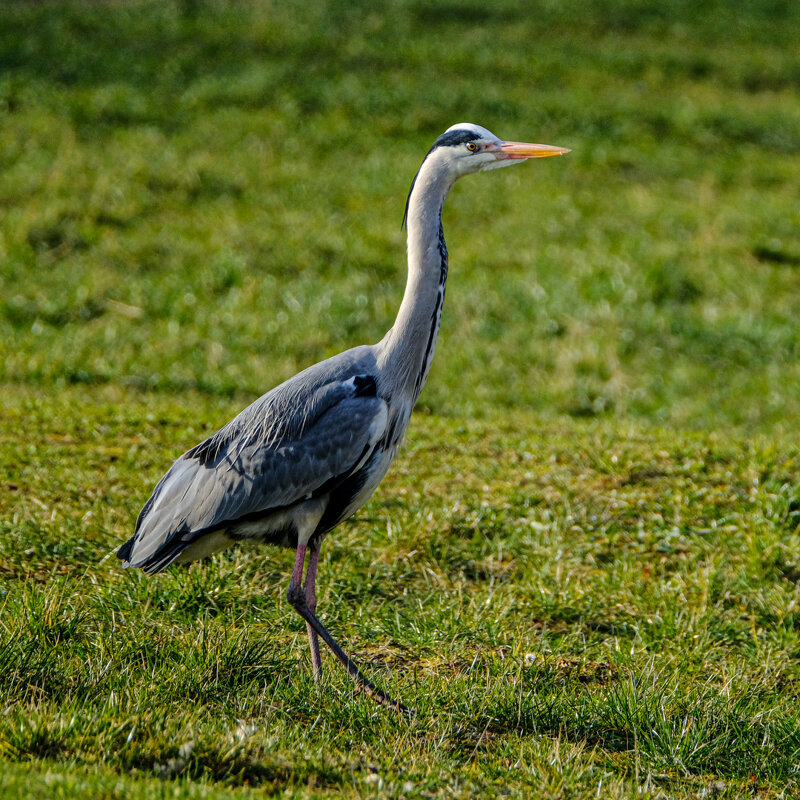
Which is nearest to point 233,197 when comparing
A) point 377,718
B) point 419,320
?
point 419,320

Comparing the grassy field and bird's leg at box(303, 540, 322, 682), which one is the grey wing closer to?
bird's leg at box(303, 540, 322, 682)

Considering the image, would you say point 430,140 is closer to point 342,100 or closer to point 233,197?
point 342,100

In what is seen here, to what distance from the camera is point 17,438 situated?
278 inches

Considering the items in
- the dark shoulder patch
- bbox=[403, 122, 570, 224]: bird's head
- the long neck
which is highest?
bbox=[403, 122, 570, 224]: bird's head

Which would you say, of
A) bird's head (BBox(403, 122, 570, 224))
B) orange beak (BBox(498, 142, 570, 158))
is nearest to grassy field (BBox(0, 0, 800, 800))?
bird's head (BBox(403, 122, 570, 224))

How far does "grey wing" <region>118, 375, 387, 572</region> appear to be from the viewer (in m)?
4.86

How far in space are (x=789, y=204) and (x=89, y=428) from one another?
1009 centimetres

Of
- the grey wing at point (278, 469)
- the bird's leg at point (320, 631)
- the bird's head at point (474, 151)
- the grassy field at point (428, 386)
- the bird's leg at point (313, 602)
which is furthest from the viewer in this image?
the bird's head at point (474, 151)

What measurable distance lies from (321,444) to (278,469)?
Result: 23cm

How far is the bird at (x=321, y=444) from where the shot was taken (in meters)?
4.87

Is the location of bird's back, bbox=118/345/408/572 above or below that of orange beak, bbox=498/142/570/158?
below

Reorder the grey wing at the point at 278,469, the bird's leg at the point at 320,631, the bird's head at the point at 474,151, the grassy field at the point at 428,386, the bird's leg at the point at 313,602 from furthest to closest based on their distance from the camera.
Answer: the bird's head at the point at 474,151, the grey wing at the point at 278,469, the bird's leg at the point at 313,602, the bird's leg at the point at 320,631, the grassy field at the point at 428,386

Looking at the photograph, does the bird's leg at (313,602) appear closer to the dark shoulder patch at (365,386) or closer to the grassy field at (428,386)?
the grassy field at (428,386)

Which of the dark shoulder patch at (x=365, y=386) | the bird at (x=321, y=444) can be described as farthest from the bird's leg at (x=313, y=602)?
the dark shoulder patch at (x=365, y=386)
